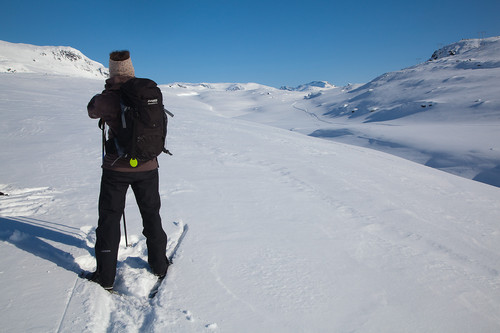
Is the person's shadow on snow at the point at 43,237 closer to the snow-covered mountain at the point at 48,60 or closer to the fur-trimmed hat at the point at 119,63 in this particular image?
the fur-trimmed hat at the point at 119,63

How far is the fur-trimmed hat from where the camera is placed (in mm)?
1901

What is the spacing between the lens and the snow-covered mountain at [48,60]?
97581 millimetres

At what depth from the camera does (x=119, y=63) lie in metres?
1.91

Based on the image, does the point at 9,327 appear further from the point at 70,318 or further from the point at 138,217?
the point at 138,217

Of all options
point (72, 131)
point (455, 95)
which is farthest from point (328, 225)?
point (455, 95)

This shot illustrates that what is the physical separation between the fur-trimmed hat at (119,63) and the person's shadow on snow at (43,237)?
1.45 metres

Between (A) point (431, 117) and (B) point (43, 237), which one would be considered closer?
(B) point (43, 237)

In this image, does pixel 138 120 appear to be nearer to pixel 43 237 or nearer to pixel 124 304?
pixel 124 304

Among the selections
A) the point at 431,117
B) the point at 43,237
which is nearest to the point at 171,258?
the point at 43,237

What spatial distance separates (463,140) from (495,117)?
822 centimetres

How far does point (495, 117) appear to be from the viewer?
1853 cm

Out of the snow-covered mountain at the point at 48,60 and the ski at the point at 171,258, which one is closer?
the ski at the point at 171,258

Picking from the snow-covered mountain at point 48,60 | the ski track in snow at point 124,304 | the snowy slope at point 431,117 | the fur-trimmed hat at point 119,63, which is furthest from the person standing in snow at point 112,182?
the snow-covered mountain at point 48,60

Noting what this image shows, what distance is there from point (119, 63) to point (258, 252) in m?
1.89
